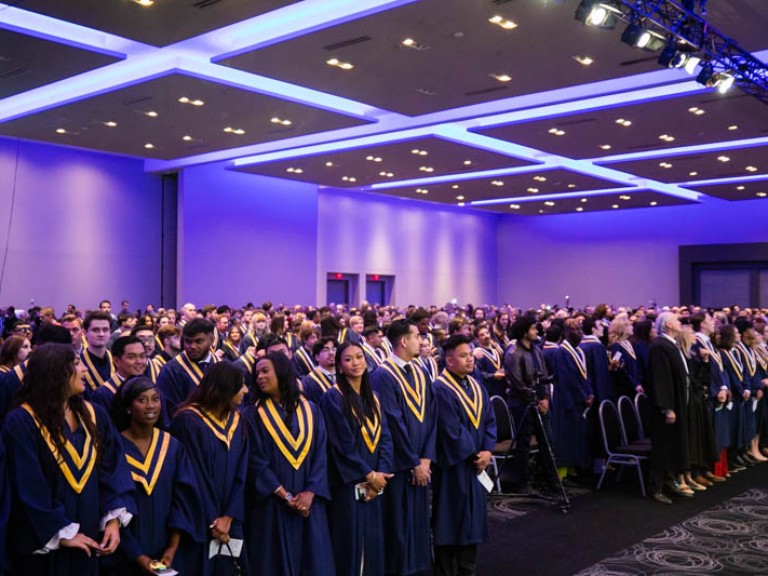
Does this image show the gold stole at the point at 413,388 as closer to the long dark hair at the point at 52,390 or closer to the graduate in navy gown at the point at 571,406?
the long dark hair at the point at 52,390

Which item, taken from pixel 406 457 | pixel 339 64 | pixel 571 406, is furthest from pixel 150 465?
pixel 339 64

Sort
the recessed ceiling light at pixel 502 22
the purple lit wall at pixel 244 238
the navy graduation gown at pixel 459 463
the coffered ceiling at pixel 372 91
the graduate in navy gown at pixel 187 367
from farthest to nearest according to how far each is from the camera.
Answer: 1. the purple lit wall at pixel 244 238
2. the coffered ceiling at pixel 372 91
3. the recessed ceiling light at pixel 502 22
4. the graduate in navy gown at pixel 187 367
5. the navy graduation gown at pixel 459 463

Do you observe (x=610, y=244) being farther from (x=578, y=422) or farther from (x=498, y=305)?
(x=578, y=422)

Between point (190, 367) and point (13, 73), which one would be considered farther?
point (13, 73)

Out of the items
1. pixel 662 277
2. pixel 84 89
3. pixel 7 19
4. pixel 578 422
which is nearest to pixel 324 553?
pixel 578 422

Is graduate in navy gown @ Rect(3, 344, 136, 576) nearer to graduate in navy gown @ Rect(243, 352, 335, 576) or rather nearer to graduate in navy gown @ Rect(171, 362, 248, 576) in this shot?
graduate in navy gown @ Rect(171, 362, 248, 576)

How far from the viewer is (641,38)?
8.12 m

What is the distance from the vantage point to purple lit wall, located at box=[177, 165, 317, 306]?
19.4m

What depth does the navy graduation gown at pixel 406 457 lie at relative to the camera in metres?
4.99

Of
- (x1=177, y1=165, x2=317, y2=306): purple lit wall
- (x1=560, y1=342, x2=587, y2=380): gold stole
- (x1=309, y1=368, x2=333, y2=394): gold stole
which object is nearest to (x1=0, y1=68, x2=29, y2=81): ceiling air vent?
(x1=309, y1=368, x2=333, y2=394): gold stole

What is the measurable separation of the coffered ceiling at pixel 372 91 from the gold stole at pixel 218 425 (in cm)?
567

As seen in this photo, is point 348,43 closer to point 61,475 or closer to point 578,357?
point 578,357

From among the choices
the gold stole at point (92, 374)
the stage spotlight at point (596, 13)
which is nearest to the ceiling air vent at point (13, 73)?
the gold stole at point (92, 374)

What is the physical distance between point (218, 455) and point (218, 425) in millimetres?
159
